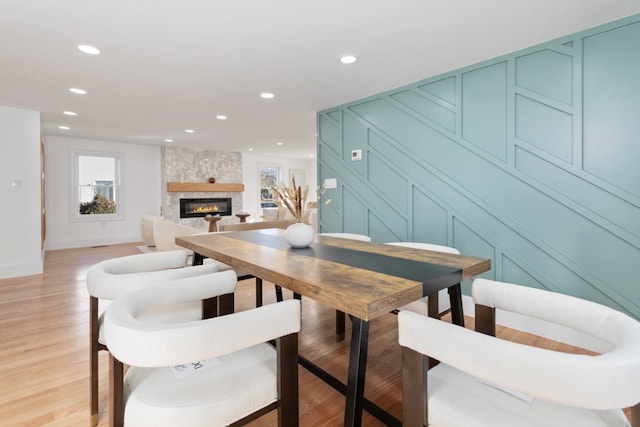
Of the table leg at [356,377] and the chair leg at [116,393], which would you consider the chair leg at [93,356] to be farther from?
the table leg at [356,377]

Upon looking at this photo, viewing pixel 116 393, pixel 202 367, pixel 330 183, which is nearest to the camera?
pixel 116 393

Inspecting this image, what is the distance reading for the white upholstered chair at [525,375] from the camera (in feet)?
2.12

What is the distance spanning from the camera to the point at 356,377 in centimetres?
112

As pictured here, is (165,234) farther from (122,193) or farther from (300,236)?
(122,193)

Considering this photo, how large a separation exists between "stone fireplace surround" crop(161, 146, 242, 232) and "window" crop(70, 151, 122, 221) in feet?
3.24

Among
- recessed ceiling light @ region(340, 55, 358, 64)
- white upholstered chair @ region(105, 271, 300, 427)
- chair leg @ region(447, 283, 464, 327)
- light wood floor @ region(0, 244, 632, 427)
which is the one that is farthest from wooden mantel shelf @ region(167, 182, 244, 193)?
chair leg @ region(447, 283, 464, 327)

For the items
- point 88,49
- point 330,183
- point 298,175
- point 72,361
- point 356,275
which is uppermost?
point 88,49

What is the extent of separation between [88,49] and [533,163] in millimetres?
3646

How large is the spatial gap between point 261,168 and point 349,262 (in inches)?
341

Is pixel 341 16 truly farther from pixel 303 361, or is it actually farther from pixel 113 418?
pixel 113 418

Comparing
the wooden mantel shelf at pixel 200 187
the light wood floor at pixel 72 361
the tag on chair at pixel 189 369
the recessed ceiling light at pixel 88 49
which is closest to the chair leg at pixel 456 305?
the light wood floor at pixel 72 361

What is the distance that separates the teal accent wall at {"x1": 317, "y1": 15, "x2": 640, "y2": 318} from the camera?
2111 millimetres

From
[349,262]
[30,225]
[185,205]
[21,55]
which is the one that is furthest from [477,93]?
[185,205]

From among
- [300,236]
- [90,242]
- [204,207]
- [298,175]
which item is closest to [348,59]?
[300,236]
